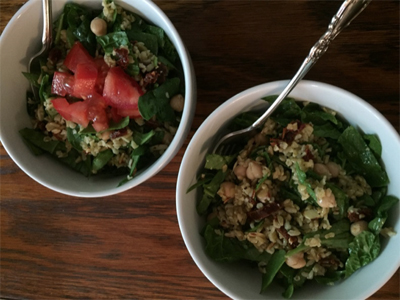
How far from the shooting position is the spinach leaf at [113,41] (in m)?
1.05

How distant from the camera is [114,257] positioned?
1.20 m

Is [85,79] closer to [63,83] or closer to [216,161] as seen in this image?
[63,83]

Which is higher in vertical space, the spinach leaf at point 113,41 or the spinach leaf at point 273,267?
the spinach leaf at point 113,41

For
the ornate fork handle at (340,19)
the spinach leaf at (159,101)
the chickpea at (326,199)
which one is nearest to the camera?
the ornate fork handle at (340,19)

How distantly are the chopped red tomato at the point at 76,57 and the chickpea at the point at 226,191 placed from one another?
0.48m

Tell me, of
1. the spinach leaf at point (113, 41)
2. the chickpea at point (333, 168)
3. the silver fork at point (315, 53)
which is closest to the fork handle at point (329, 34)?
the silver fork at point (315, 53)

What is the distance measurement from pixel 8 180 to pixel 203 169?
67 centimetres

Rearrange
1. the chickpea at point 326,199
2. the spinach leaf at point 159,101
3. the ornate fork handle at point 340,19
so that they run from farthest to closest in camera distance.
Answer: the spinach leaf at point 159,101, the chickpea at point 326,199, the ornate fork handle at point 340,19

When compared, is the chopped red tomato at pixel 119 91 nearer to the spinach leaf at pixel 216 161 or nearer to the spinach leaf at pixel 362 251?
the spinach leaf at pixel 216 161

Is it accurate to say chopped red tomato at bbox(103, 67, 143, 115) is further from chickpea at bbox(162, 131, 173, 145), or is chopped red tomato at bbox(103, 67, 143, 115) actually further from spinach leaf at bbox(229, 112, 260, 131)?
spinach leaf at bbox(229, 112, 260, 131)

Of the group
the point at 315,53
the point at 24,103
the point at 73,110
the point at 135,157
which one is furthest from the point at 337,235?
the point at 24,103

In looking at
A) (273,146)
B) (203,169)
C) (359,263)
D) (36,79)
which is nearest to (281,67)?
(273,146)

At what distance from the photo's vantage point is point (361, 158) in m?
0.97

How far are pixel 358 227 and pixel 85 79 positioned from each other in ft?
2.53
